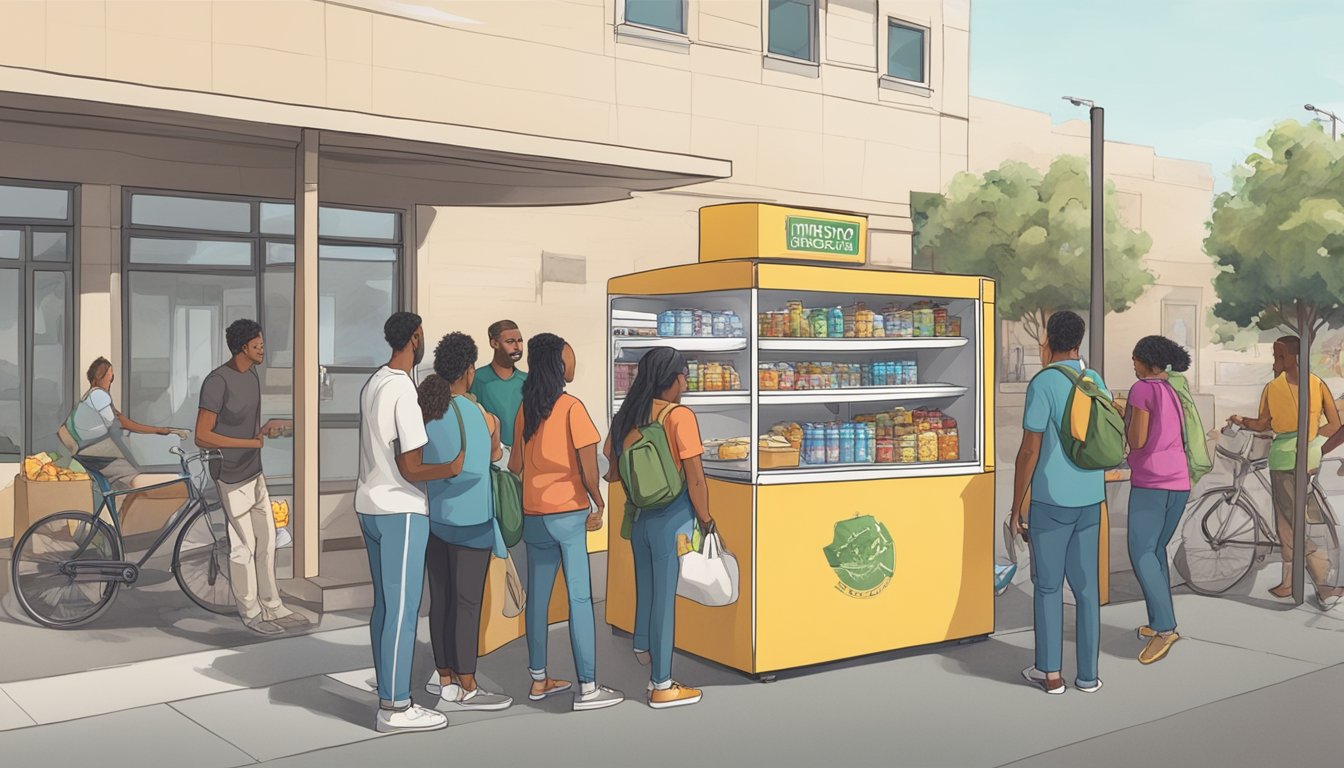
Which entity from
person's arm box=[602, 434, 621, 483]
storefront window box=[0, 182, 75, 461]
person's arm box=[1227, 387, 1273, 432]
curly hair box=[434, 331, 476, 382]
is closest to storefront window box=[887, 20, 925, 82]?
person's arm box=[1227, 387, 1273, 432]

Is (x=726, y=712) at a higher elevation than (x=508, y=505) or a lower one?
lower

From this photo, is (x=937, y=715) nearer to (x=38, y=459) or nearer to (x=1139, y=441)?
(x=1139, y=441)

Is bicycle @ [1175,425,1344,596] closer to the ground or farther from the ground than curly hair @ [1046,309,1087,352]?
closer to the ground

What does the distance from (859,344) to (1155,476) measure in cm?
200

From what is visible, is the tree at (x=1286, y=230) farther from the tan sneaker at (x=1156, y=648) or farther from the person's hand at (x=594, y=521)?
the person's hand at (x=594, y=521)

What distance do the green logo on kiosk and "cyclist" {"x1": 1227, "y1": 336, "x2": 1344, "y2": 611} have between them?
11.9ft

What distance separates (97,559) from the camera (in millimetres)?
7984

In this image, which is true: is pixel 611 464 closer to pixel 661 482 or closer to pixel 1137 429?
pixel 661 482

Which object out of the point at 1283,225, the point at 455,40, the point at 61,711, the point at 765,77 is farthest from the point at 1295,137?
the point at 61,711

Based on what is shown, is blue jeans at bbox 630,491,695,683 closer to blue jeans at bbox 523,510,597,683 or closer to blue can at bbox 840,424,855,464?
blue jeans at bbox 523,510,597,683

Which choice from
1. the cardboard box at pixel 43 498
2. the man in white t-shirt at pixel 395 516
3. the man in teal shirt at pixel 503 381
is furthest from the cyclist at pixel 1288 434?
the cardboard box at pixel 43 498

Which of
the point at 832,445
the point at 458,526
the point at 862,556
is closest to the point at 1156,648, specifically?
the point at 862,556

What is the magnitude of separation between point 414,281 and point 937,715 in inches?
342

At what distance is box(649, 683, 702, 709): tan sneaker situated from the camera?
6227 mm
